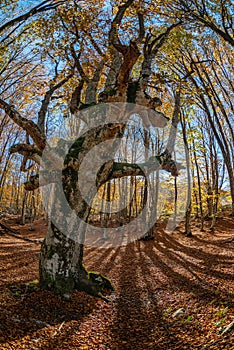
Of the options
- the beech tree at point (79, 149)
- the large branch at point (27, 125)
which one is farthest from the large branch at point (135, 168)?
the large branch at point (27, 125)

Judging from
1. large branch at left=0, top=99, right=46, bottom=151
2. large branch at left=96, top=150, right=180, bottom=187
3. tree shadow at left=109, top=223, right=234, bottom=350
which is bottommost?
tree shadow at left=109, top=223, right=234, bottom=350

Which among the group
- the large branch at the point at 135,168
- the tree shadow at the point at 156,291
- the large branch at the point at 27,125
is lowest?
the tree shadow at the point at 156,291

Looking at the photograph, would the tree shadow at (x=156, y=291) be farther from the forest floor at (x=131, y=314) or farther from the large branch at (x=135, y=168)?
the large branch at (x=135, y=168)

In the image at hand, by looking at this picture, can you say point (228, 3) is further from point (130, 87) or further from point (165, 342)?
point (165, 342)

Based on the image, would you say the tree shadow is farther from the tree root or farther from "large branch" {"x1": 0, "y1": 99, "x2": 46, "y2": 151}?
"large branch" {"x1": 0, "y1": 99, "x2": 46, "y2": 151}

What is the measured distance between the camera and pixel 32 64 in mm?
12383

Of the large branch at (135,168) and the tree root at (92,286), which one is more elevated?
the large branch at (135,168)

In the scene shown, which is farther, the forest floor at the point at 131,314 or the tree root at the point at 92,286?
the tree root at the point at 92,286

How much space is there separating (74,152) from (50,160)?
576mm

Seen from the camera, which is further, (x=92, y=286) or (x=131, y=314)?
(x=92, y=286)

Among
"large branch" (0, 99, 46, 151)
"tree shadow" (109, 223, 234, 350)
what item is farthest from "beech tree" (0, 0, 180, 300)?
"tree shadow" (109, 223, 234, 350)

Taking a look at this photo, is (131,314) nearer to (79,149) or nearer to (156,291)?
(156,291)

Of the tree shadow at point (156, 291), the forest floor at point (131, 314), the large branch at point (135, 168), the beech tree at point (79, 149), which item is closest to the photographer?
the forest floor at point (131, 314)

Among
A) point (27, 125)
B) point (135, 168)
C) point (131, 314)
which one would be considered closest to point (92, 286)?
point (131, 314)
